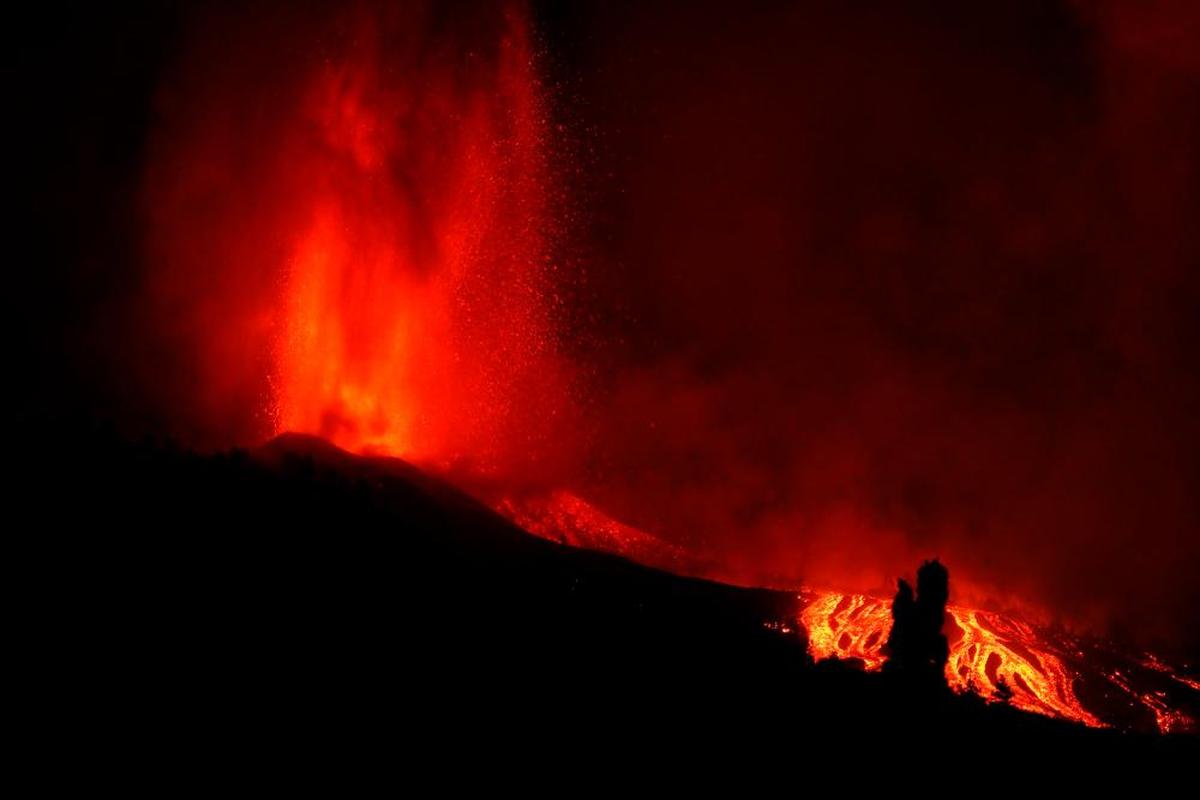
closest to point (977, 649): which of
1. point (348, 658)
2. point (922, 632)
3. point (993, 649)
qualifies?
point (993, 649)

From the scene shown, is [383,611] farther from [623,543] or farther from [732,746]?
[623,543]

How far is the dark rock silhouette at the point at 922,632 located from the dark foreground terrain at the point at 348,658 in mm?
799

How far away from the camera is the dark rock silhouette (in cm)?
2148

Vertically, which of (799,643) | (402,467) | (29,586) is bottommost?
(29,586)

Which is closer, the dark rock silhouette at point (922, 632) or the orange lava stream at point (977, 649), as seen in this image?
the dark rock silhouette at point (922, 632)

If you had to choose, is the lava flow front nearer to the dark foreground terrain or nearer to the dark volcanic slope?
the dark volcanic slope

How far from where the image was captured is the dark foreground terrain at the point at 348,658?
50.2ft

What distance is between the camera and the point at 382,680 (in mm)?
17703

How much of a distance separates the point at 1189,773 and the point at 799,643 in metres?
10.4

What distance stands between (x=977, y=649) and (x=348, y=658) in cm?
2949

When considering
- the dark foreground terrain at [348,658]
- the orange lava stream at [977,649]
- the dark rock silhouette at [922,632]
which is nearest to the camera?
the dark foreground terrain at [348,658]

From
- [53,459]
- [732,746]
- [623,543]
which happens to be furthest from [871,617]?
[53,459]

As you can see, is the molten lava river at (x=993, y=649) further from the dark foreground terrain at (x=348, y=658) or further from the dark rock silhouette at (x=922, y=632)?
the dark foreground terrain at (x=348, y=658)

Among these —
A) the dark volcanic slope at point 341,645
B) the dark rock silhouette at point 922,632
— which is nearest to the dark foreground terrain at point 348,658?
the dark volcanic slope at point 341,645
